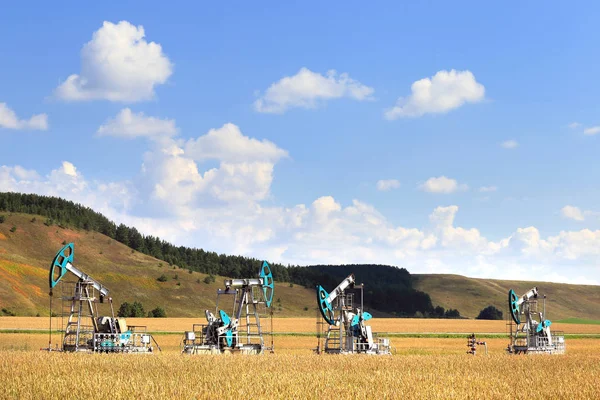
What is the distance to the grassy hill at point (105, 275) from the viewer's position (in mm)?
130500

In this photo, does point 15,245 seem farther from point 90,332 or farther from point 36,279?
point 90,332

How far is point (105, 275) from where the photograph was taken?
485ft

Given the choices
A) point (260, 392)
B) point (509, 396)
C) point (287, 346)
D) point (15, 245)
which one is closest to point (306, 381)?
point (260, 392)

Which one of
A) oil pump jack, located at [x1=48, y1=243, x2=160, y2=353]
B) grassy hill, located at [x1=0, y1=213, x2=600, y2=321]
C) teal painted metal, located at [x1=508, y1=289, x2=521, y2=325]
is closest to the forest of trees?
grassy hill, located at [x1=0, y1=213, x2=600, y2=321]

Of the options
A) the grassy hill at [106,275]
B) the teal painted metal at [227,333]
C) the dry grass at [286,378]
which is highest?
the grassy hill at [106,275]

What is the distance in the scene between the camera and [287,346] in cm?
6231

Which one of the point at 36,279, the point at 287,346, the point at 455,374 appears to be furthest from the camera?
the point at 36,279

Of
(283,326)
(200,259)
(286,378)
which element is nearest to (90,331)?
(286,378)

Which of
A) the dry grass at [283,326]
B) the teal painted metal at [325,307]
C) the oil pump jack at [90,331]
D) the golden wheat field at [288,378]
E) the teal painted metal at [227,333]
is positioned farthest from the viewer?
the dry grass at [283,326]

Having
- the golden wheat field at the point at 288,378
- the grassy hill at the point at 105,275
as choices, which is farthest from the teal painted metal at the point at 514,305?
the grassy hill at the point at 105,275

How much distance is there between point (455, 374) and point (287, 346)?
33577mm

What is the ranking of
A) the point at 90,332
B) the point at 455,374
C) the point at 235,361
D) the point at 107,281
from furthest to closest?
the point at 107,281 < the point at 90,332 < the point at 235,361 < the point at 455,374

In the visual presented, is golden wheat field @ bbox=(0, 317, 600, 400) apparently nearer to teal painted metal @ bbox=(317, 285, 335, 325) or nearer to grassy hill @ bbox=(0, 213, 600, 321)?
teal painted metal @ bbox=(317, 285, 335, 325)

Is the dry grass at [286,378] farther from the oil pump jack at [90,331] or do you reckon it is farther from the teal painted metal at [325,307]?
Answer: the teal painted metal at [325,307]
